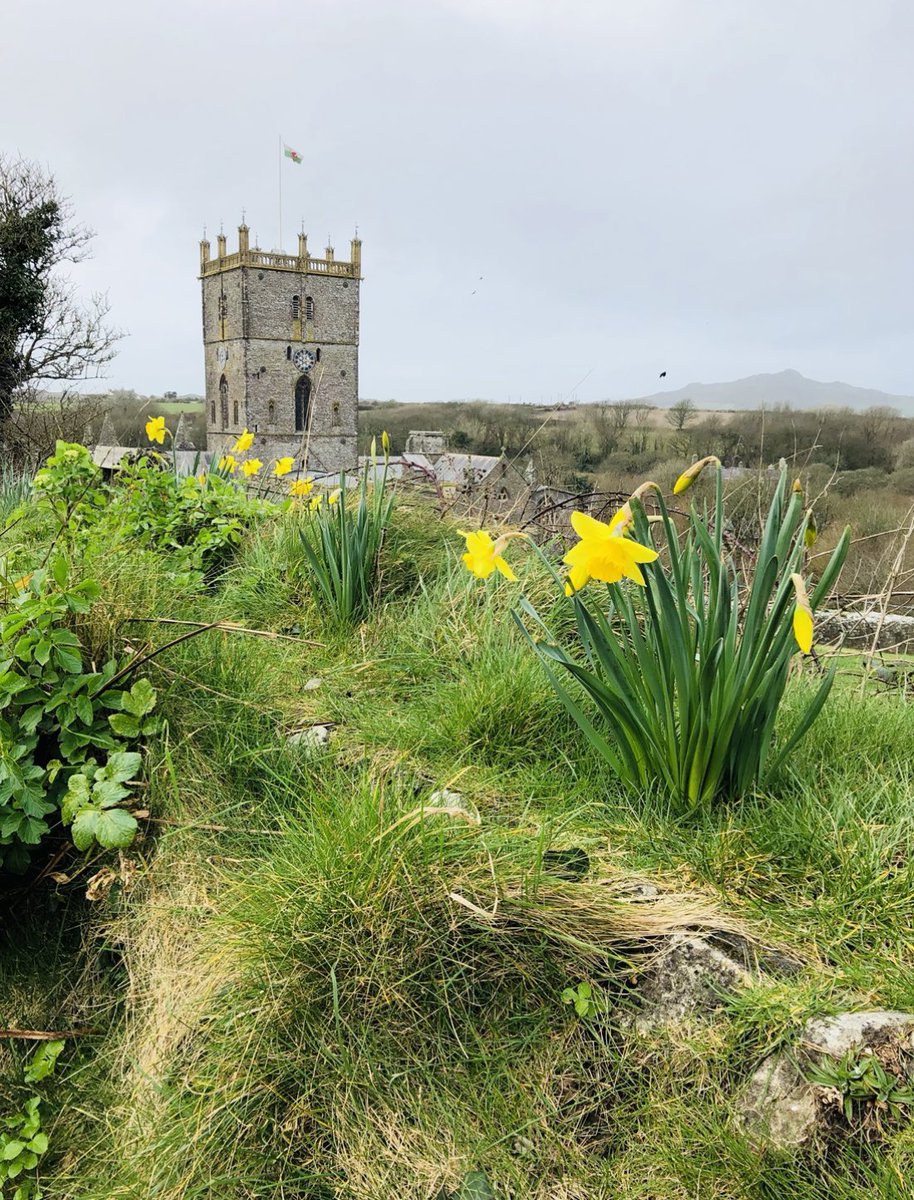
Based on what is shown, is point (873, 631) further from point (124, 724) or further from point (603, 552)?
point (124, 724)

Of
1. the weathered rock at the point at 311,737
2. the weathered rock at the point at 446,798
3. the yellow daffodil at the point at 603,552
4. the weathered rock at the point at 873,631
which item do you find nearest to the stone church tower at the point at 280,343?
the weathered rock at the point at 873,631

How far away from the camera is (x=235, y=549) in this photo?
360cm

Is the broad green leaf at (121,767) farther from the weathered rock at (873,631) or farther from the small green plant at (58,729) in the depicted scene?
the weathered rock at (873,631)

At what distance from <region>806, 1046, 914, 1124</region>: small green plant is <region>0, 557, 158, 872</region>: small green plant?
4.35 ft

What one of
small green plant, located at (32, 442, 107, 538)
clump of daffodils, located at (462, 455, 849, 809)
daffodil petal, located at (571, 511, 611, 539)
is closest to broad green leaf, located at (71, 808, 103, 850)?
clump of daffodils, located at (462, 455, 849, 809)

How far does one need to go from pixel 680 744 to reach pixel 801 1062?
0.66 metres

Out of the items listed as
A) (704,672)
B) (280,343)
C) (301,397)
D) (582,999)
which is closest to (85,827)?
(582,999)

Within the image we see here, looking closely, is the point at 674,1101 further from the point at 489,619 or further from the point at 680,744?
the point at 489,619

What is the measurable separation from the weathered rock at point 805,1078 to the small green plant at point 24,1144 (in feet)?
4.11

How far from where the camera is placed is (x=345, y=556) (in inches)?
117

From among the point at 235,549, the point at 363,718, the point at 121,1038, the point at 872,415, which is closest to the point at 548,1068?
the point at 121,1038

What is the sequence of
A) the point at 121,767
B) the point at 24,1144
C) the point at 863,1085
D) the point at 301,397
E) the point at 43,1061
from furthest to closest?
the point at 301,397
the point at 121,767
the point at 43,1061
the point at 24,1144
the point at 863,1085

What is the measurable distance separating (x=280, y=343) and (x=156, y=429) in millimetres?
44508

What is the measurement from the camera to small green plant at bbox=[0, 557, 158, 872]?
1.74 meters
